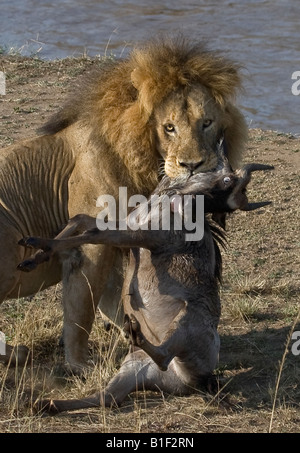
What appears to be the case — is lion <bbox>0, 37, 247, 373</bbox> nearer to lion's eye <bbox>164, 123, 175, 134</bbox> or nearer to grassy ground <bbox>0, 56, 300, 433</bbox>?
lion's eye <bbox>164, 123, 175, 134</bbox>

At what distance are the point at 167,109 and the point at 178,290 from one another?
3.45 ft

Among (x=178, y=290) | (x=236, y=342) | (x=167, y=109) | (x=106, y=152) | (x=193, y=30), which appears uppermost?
(x=167, y=109)

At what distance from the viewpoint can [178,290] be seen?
6.06m

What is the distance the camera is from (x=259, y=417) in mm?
5758

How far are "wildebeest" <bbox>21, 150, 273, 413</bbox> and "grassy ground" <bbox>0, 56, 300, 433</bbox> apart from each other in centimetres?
12

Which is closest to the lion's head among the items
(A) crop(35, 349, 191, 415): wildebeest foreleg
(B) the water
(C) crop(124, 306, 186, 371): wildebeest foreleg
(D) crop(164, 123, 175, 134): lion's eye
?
(D) crop(164, 123, 175, 134): lion's eye

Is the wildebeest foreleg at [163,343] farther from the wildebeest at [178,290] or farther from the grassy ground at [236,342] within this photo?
the grassy ground at [236,342]

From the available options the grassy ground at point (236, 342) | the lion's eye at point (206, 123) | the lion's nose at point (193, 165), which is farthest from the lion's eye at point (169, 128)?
the grassy ground at point (236, 342)

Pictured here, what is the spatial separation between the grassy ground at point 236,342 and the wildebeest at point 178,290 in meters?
0.12

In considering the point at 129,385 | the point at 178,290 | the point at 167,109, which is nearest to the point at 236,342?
the point at 178,290

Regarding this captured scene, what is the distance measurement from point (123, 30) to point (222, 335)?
934cm

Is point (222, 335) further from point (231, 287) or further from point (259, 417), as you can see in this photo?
point (259, 417)

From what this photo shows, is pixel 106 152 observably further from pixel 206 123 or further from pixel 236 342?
pixel 236 342

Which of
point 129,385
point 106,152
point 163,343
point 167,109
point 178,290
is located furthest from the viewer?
point 106,152
